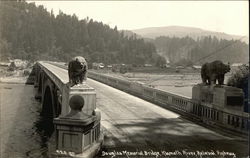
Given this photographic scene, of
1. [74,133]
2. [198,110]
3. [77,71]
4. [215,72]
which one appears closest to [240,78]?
[198,110]

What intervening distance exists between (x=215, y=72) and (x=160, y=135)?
5.13 meters

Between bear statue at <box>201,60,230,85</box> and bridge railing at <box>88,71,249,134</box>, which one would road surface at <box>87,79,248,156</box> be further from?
bear statue at <box>201,60,230,85</box>

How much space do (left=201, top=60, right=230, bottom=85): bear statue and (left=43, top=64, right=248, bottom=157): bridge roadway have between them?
7.67 feet

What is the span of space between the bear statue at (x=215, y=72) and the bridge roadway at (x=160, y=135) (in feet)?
7.67

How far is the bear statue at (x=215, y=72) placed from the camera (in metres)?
17.0

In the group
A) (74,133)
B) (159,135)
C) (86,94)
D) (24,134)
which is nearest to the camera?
(74,133)

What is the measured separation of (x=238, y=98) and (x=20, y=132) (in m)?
22.1

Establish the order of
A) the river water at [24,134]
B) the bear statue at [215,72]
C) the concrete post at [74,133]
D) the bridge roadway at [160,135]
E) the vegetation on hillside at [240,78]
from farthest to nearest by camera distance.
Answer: the river water at [24,134] → the vegetation on hillside at [240,78] → the bear statue at [215,72] → the bridge roadway at [160,135] → the concrete post at [74,133]

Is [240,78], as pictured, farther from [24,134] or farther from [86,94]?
[24,134]

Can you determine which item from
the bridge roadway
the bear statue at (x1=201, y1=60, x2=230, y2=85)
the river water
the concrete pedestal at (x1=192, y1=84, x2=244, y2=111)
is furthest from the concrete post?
the river water

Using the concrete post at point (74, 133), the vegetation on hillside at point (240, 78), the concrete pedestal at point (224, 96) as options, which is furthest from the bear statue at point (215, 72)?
the concrete post at point (74, 133)

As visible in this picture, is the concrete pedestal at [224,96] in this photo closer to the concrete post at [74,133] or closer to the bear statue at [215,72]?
the bear statue at [215,72]

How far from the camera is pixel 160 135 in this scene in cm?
1400

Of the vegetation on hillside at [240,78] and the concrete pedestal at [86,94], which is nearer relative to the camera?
the concrete pedestal at [86,94]
